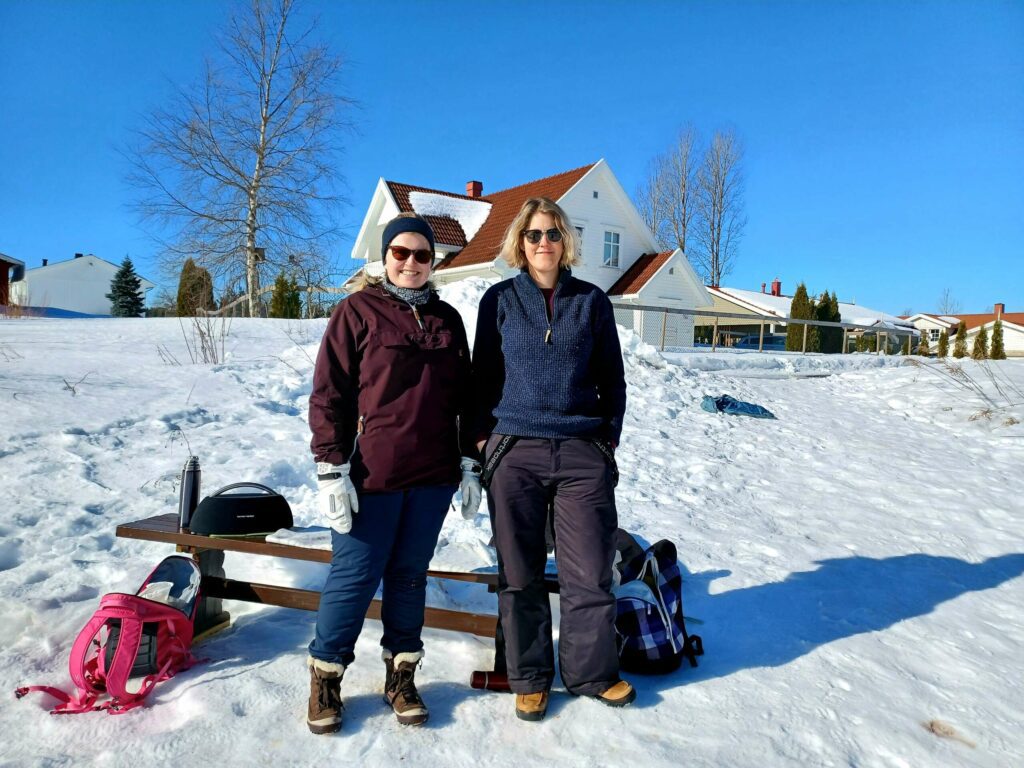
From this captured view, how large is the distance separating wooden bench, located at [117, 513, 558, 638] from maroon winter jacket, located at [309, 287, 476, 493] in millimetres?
580

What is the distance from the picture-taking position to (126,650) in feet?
8.52

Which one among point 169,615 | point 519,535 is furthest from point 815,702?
point 169,615

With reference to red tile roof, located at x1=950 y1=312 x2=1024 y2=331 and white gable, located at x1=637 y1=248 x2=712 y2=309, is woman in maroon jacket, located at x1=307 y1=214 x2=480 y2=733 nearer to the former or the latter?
white gable, located at x1=637 y1=248 x2=712 y2=309

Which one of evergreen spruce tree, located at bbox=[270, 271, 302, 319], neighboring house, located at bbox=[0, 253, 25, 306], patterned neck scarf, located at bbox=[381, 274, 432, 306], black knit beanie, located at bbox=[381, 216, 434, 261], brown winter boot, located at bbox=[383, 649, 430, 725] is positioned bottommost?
brown winter boot, located at bbox=[383, 649, 430, 725]

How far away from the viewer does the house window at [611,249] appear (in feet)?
79.9

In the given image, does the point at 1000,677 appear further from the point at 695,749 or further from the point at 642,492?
the point at 642,492

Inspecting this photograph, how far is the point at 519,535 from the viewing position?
2.75 meters

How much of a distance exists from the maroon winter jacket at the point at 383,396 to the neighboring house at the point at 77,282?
2384 inches

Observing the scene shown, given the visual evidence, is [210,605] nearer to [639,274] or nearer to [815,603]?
[815,603]

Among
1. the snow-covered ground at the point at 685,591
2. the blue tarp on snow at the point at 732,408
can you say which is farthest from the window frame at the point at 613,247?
the snow-covered ground at the point at 685,591

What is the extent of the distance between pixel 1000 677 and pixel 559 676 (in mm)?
1998

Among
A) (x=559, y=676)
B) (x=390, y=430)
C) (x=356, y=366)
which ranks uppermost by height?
(x=356, y=366)

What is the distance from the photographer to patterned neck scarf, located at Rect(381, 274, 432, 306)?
9.00 ft

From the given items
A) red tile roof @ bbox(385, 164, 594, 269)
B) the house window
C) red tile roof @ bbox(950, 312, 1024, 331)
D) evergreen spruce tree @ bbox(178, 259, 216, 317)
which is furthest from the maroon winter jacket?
red tile roof @ bbox(950, 312, 1024, 331)
